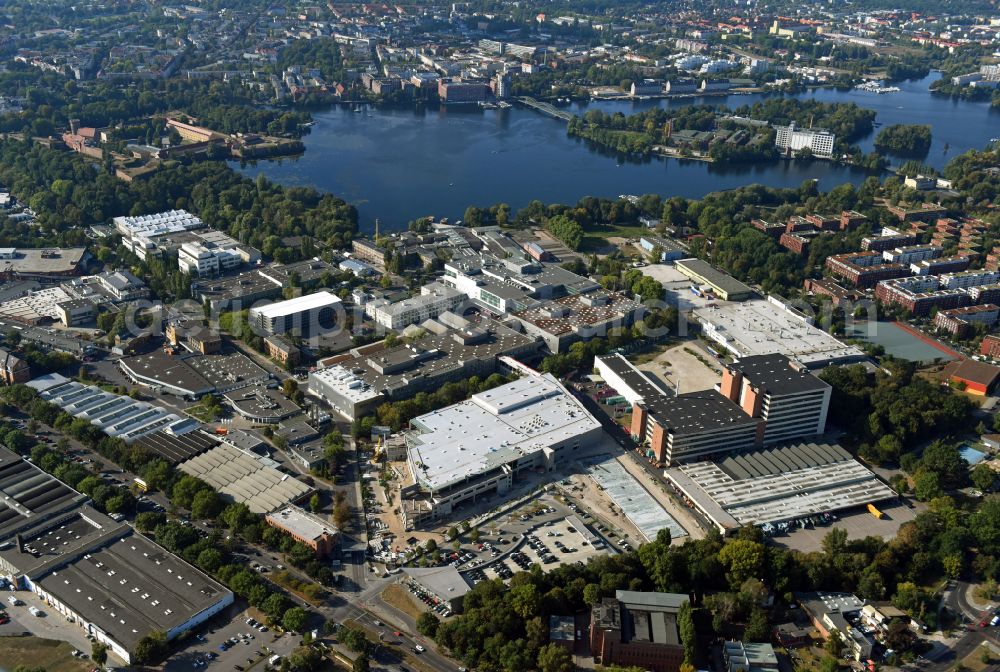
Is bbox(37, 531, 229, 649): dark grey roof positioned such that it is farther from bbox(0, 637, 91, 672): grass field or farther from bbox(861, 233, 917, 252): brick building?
bbox(861, 233, 917, 252): brick building

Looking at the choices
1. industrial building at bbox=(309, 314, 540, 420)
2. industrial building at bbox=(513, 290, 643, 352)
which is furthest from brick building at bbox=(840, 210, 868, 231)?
industrial building at bbox=(309, 314, 540, 420)

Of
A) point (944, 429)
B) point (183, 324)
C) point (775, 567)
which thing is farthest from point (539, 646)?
point (183, 324)

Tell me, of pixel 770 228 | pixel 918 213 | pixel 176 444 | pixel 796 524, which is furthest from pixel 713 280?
pixel 176 444

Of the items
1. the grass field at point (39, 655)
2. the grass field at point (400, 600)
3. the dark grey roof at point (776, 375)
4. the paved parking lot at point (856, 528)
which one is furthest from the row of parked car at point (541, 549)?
the grass field at point (39, 655)

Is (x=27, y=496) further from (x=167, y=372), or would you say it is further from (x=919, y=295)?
(x=919, y=295)

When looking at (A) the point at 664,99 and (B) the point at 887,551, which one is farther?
(A) the point at 664,99

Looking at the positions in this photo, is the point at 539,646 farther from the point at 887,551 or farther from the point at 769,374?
the point at 769,374

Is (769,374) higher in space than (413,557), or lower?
higher
